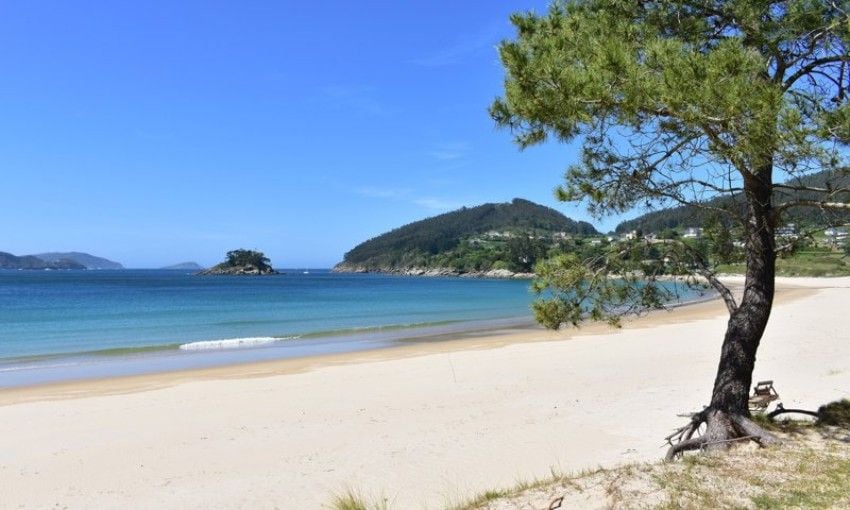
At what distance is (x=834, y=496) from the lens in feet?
12.9

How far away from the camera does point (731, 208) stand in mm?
6004

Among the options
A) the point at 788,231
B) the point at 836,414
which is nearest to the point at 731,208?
the point at 788,231

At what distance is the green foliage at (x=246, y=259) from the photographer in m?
162

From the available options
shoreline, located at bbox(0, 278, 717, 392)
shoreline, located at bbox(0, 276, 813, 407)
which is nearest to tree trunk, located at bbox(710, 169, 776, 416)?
shoreline, located at bbox(0, 276, 813, 407)

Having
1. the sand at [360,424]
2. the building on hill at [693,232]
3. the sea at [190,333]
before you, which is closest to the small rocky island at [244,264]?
the sea at [190,333]

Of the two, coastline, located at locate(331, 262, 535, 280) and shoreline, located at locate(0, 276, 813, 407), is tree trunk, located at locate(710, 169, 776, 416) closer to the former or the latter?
shoreline, located at locate(0, 276, 813, 407)

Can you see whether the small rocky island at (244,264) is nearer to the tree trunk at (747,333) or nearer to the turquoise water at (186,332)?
the turquoise water at (186,332)

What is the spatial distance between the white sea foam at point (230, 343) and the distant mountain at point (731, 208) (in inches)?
741

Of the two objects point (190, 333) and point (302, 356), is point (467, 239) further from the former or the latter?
point (302, 356)

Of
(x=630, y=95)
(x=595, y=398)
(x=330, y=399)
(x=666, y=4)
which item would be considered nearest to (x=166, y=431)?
(x=330, y=399)

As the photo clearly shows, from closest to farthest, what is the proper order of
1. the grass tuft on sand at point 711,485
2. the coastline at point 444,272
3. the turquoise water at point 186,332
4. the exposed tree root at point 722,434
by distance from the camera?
the grass tuft on sand at point 711,485
the exposed tree root at point 722,434
the turquoise water at point 186,332
the coastline at point 444,272

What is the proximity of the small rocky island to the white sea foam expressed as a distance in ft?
462

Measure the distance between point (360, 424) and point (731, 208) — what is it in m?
6.01

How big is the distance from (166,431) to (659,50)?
28.1ft
